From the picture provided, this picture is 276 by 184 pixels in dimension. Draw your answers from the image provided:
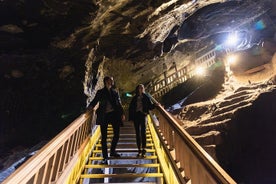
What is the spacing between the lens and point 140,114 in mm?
4922

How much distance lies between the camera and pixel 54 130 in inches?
389

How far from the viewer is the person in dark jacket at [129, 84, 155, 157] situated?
16.1 feet

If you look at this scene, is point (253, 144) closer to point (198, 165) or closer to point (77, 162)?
point (77, 162)

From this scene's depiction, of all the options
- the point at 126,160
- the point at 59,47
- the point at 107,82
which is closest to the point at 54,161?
the point at 107,82

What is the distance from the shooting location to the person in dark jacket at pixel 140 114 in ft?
16.1

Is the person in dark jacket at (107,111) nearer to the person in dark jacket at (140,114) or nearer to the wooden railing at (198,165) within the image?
the person in dark jacket at (140,114)

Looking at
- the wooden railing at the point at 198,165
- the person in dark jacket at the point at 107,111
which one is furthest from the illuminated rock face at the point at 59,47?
the wooden railing at the point at 198,165

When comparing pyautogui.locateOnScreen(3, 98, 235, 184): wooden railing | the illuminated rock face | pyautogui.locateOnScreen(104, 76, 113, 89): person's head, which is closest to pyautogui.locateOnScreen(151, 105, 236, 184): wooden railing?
pyautogui.locateOnScreen(3, 98, 235, 184): wooden railing

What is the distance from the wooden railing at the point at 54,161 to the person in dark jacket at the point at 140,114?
107 centimetres

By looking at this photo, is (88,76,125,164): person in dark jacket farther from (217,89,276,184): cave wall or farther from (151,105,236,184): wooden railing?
(217,89,276,184): cave wall

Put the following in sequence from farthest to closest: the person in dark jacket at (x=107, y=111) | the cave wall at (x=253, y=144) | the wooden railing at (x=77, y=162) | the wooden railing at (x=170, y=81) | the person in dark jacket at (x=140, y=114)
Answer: the wooden railing at (x=170, y=81), the cave wall at (x=253, y=144), the person in dark jacket at (x=140, y=114), the person in dark jacket at (x=107, y=111), the wooden railing at (x=77, y=162)

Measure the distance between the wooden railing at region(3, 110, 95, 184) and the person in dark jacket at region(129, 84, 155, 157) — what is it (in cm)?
107

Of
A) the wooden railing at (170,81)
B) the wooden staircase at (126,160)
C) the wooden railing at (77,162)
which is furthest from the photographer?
the wooden railing at (170,81)

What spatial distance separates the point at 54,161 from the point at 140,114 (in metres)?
2.31
